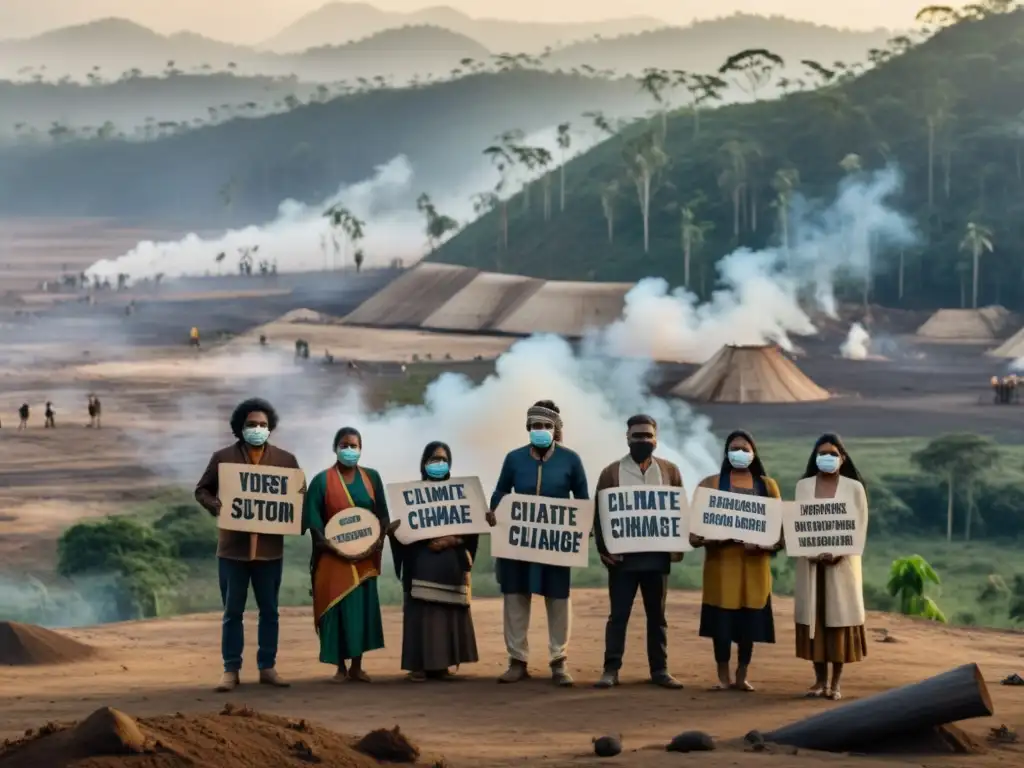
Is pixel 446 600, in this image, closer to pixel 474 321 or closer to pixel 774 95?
pixel 474 321

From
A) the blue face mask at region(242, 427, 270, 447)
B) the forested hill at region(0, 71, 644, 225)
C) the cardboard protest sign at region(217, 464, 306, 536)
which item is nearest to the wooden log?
the cardboard protest sign at region(217, 464, 306, 536)

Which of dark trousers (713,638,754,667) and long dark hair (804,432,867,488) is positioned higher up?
long dark hair (804,432,867,488)

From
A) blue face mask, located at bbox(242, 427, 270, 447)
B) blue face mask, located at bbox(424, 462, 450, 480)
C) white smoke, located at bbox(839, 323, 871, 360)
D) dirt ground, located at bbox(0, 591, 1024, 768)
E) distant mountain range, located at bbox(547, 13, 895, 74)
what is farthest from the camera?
distant mountain range, located at bbox(547, 13, 895, 74)

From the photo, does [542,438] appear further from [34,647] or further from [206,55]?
[206,55]

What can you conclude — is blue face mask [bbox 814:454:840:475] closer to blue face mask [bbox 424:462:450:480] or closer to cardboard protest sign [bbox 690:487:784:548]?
cardboard protest sign [bbox 690:487:784:548]

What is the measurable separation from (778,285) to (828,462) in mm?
48162

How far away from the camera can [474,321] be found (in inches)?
2314

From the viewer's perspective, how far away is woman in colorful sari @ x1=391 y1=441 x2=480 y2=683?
12117mm

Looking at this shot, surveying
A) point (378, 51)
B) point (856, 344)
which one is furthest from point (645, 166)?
point (856, 344)

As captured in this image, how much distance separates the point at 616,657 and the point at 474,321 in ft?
154

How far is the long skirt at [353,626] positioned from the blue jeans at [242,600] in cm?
34

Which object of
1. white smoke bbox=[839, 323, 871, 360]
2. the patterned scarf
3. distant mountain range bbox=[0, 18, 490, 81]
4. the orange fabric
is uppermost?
distant mountain range bbox=[0, 18, 490, 81]

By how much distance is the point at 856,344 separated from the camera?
181 feet

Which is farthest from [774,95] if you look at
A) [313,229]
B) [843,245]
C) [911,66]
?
[313,229]
